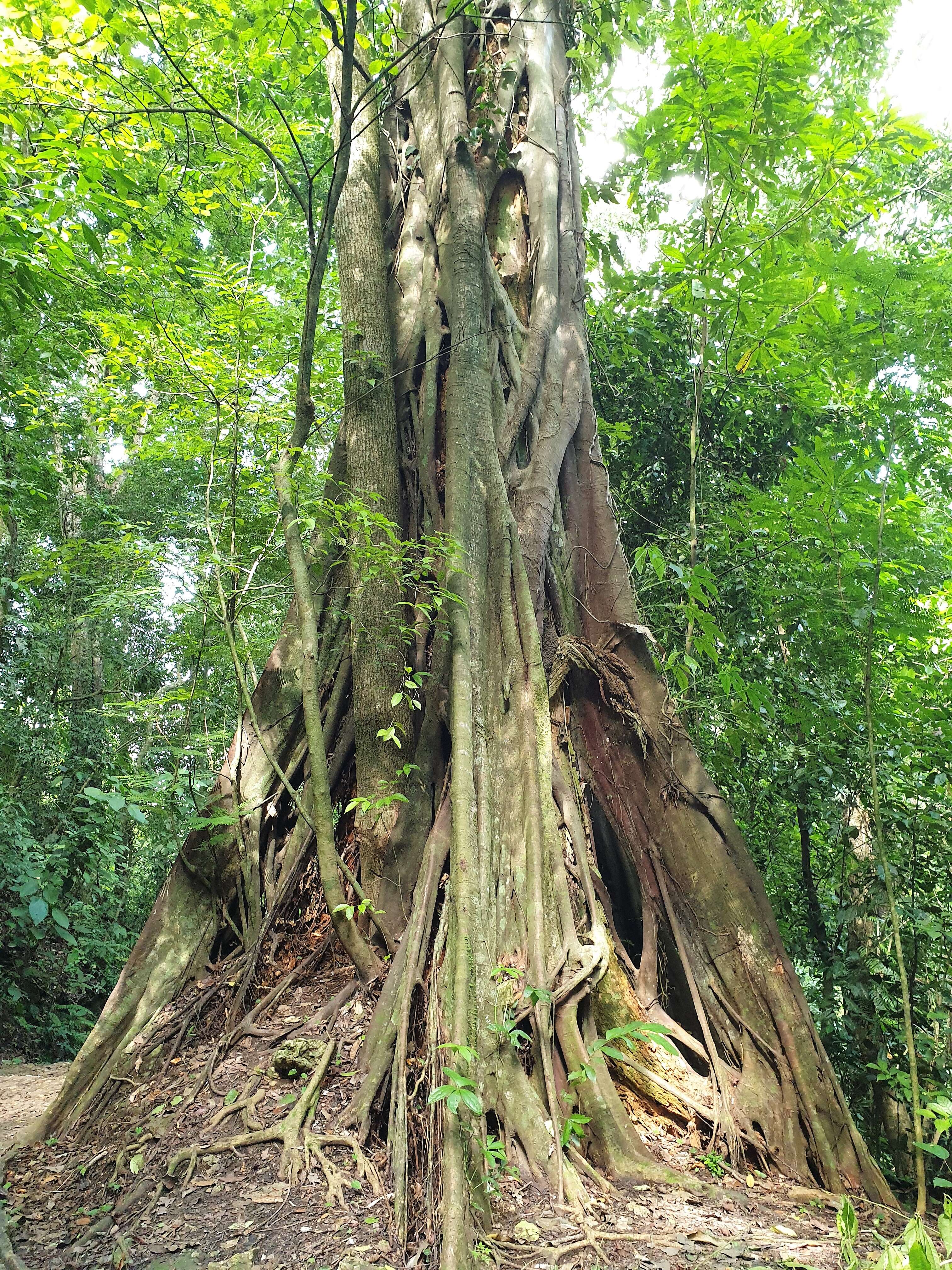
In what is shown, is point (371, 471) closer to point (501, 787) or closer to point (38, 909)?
point (501, 787)

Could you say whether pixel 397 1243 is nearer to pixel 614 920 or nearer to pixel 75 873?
pixel 614 920

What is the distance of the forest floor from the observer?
2.10 metres

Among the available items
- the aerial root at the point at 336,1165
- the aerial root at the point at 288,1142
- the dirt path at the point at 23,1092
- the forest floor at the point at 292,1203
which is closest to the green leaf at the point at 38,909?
the dirt path at the point at 23,1092

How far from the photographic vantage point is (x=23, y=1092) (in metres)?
4.17

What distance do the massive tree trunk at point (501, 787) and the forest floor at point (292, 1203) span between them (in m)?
0.12

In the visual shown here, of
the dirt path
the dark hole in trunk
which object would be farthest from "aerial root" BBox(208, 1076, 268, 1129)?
the dark hole in trunk

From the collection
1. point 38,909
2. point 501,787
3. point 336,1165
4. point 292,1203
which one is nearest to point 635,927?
point 501,787

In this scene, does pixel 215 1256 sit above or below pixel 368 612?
below

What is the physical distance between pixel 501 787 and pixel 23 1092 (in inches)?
129

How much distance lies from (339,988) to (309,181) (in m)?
3.23

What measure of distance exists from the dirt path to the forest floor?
737 millimetres

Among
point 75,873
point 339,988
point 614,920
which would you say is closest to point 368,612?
point 339,988

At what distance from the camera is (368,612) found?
12.3ft

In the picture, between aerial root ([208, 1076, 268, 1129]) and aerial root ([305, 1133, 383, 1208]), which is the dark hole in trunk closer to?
aerial root ([305, 1133, 383, 1208])
